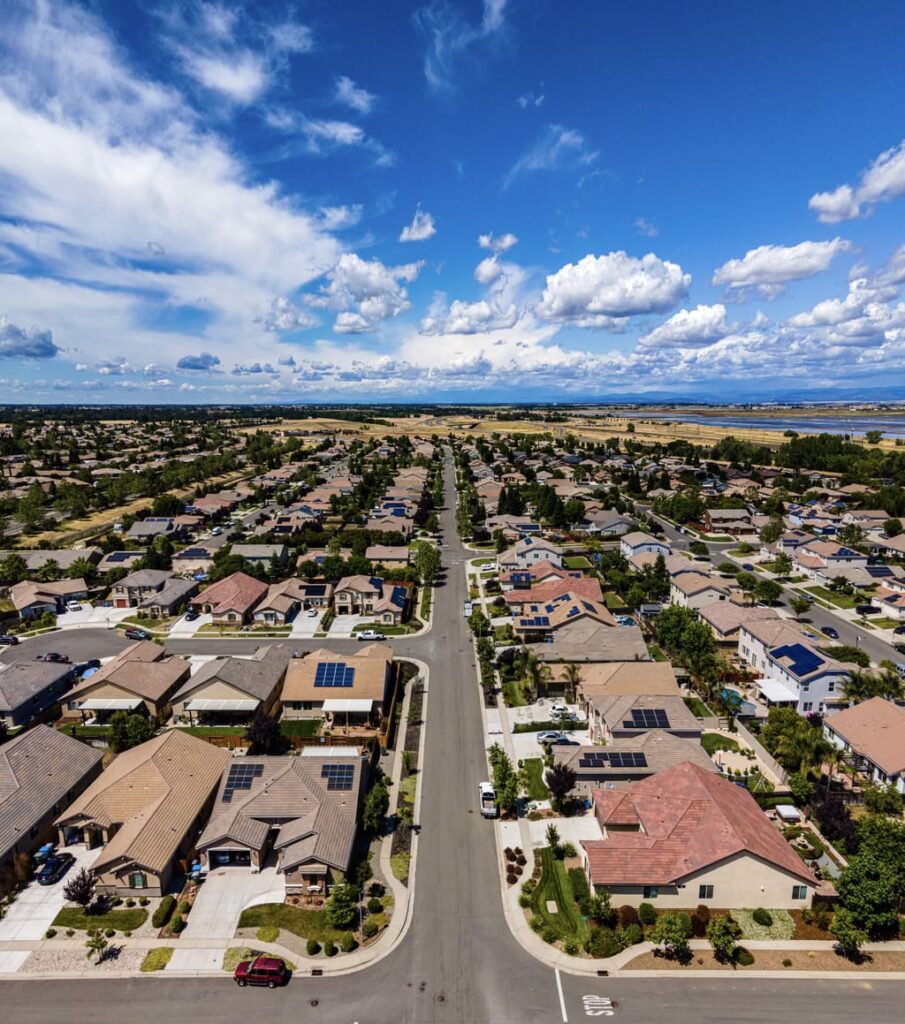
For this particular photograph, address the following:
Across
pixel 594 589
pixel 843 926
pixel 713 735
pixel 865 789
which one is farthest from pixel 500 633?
pixel 843 926

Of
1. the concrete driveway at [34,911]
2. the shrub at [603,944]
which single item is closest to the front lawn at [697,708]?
the shrub at [603,944]

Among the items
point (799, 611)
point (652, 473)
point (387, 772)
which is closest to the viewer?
point (387, 772)

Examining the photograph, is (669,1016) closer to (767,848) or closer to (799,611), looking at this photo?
(767,848)

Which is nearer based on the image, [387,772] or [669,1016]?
[669,1016]

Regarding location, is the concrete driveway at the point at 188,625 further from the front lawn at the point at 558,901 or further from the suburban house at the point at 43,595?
the front lawn at the point at 558,901

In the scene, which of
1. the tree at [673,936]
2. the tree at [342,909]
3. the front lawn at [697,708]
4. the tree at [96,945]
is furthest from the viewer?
the front lawn at [697,708]

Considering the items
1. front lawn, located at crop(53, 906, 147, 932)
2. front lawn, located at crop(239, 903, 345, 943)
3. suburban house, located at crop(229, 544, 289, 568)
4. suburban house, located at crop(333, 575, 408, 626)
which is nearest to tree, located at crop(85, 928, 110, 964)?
front lawn, located at crop(53, 906, 147, 932)

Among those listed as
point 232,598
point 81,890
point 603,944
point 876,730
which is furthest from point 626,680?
point 232,598
